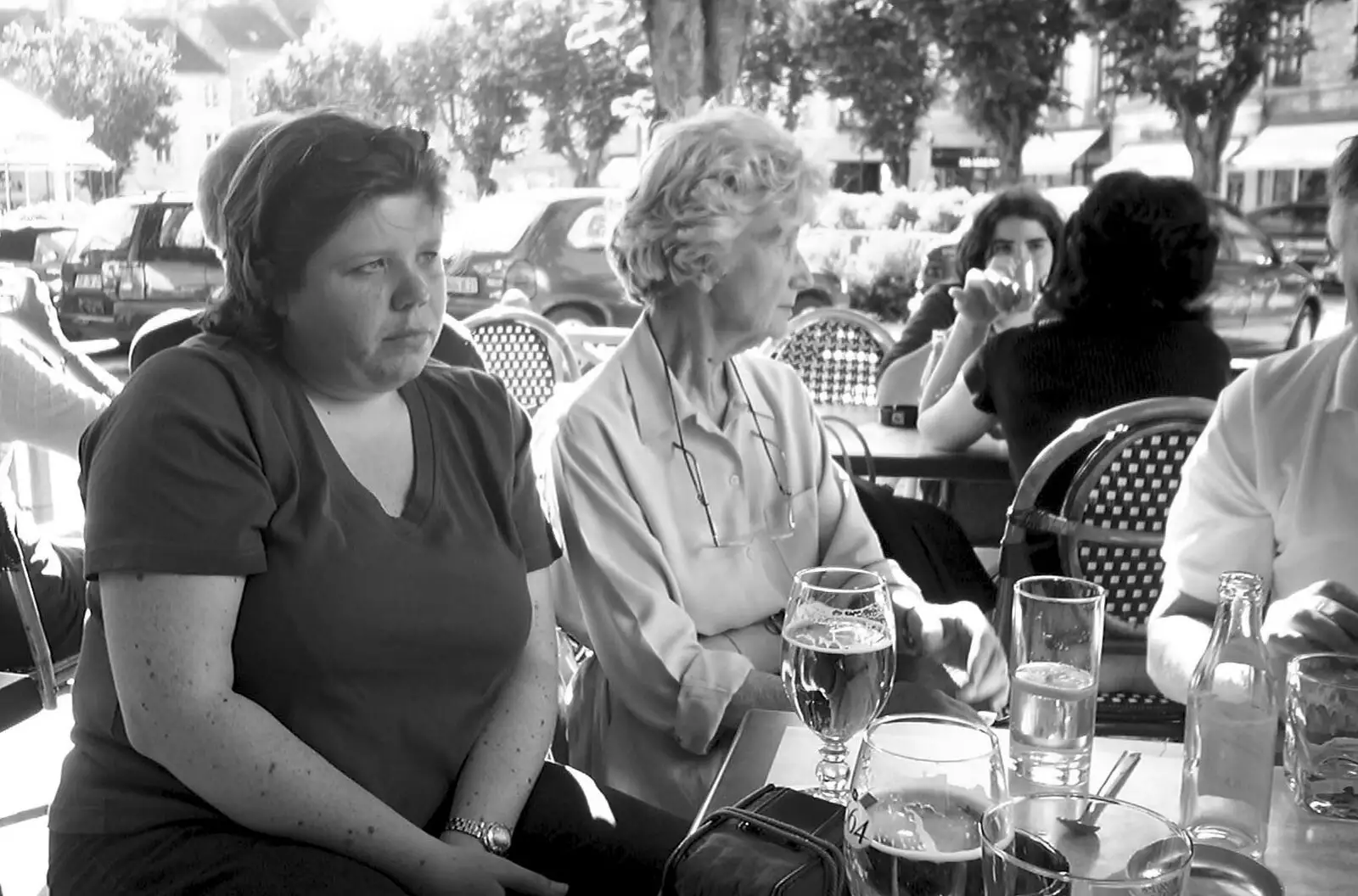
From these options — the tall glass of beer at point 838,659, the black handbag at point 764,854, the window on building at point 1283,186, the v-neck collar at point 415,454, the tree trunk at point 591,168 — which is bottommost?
the black handbag at point 764,854

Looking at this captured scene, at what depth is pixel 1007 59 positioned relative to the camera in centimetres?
649

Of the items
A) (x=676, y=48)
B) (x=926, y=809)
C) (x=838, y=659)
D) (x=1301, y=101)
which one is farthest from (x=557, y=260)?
(x=926, y=809)

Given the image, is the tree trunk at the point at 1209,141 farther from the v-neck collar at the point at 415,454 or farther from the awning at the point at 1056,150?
the v-neck collar at the point at 415,454

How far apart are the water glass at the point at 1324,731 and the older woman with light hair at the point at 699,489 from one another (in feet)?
1.55

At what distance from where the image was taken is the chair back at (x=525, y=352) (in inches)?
143

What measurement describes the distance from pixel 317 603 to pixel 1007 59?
6144mm

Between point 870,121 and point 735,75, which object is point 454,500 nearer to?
point 735,75

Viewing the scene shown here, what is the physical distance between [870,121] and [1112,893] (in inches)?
260

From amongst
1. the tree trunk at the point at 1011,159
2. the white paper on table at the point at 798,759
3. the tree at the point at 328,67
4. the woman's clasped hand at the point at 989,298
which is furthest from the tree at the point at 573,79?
the white paper on table at the point at 798,759

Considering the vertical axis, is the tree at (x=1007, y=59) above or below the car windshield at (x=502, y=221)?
above

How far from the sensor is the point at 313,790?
121cm

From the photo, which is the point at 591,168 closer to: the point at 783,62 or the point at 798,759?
the point at 783,62

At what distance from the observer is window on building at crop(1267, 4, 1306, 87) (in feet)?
21.0

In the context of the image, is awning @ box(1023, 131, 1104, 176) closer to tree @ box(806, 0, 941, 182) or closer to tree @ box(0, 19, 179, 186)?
tree @ box(806, 0, 941, 182)
